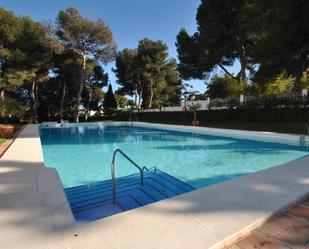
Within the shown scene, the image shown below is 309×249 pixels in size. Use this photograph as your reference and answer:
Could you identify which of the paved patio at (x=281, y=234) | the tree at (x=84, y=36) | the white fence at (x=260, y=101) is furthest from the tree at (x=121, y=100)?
the paved patio at (x=281, y=234)

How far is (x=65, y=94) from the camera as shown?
30.1m

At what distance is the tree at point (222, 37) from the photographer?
17375mm

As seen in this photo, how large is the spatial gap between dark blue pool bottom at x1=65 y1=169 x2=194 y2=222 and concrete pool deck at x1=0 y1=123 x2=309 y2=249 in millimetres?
489

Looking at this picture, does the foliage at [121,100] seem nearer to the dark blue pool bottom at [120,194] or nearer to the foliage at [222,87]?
the foliage at [222,87]

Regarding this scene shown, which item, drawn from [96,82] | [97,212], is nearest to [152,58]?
[96,82]

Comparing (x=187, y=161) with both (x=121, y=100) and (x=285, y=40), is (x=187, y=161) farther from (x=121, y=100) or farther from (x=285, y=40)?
(x=121, y=100)

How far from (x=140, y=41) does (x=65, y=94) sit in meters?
12.1

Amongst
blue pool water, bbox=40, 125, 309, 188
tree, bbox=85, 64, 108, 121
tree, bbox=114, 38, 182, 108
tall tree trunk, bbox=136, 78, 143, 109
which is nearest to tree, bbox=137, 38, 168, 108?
tree, bbox=114, 38, 182, 108

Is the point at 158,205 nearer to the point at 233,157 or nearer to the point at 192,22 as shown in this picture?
the point at 233,157

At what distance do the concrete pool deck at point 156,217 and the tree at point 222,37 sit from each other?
53.5 ft

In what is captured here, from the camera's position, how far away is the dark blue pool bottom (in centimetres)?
322

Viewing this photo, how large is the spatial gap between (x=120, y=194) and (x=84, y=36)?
2274 cm

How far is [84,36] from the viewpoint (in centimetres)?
2317

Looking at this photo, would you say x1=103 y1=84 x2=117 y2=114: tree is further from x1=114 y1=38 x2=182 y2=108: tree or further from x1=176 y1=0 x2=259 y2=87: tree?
x1=176 y1=0 x2=259 y2=87: tree
